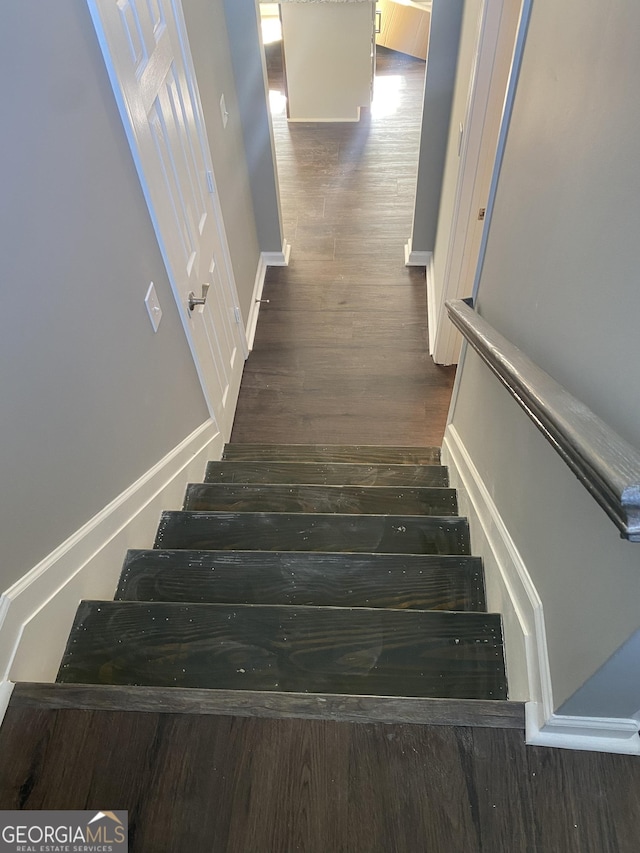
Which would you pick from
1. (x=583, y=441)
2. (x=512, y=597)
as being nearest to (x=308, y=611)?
(x=512, y=597)

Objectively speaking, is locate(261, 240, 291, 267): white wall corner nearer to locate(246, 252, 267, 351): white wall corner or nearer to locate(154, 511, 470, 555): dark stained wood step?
locate(246, 252, 267, 351): white wall corner

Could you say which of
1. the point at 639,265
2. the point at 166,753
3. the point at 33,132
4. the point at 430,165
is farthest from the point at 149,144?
the point at 430,165

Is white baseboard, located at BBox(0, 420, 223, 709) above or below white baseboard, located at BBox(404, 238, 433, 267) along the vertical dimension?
above

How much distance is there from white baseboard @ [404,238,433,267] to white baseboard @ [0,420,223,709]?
2664 mm

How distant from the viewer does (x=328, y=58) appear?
16.9ft

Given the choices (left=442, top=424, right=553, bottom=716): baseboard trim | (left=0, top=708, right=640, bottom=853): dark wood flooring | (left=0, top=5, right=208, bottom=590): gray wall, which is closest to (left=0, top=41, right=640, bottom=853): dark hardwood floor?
(left=0, top=708, right=640, bottom=853): dark wood flooring

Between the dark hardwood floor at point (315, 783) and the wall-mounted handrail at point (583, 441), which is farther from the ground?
the wall-mounted handrail at point (583, 441)

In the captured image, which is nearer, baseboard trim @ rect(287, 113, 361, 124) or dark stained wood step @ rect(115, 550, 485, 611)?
dark stained wood step @ rect(115, 550, 485, 611)

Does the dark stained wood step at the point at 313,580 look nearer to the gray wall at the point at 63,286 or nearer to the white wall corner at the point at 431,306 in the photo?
the gray wall at the point at 63,286

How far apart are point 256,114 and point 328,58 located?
8.49 feet

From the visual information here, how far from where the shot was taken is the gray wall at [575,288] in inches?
33.3

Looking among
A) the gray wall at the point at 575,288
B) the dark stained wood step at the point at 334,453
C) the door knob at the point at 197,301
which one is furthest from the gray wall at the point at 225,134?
the gray wall at the point at 575,288

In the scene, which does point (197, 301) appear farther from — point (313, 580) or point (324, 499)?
point (313, 580)

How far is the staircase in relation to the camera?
128 centimetres
